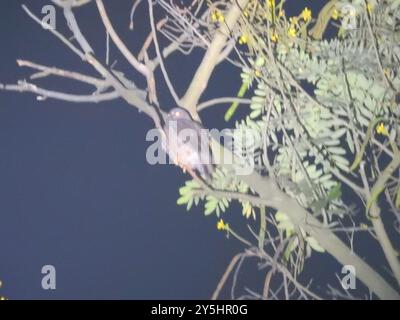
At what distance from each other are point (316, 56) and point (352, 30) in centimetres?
14

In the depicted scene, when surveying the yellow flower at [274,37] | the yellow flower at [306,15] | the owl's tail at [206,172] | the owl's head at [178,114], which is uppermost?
the yellow flower at [306,15]

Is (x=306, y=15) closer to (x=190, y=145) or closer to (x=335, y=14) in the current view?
(x=335, y=14)

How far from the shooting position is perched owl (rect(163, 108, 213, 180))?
1.45m

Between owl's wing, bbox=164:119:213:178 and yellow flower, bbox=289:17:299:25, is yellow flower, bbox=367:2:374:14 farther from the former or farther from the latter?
owl's wing, bbox=164:119:213:178

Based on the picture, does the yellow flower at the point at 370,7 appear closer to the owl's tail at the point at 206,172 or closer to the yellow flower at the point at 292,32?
the yellow flower at the point at 292,32

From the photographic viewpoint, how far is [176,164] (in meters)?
1.47

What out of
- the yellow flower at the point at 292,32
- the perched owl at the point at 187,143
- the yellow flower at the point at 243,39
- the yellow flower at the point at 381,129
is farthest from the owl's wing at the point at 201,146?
the yellow flower at the point at 381,129

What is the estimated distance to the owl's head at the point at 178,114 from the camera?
146 cm

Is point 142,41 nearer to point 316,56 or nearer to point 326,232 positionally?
point 316,56

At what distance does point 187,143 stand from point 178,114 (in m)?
0.10

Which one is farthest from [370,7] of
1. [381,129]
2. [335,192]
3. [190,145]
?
[190,145]

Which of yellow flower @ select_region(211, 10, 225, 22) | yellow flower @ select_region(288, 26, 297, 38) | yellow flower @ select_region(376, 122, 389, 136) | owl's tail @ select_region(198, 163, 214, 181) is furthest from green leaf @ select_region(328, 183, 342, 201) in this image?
yellow flower @ select_region(211, 10, 225, 22)

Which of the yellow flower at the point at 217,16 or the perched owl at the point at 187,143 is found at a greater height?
the yellow flower at the point at 217,16
